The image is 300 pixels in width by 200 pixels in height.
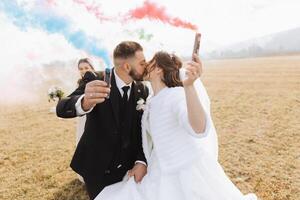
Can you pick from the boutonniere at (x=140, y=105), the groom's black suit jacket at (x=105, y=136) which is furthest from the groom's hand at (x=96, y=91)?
the boutonniere at (x=140, y=105)

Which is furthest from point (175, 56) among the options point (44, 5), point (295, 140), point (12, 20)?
point (12, 20)

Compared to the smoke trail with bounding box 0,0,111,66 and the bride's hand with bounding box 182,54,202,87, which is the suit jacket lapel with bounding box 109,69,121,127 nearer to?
the smoke trail with bounding box 0,0,111,66

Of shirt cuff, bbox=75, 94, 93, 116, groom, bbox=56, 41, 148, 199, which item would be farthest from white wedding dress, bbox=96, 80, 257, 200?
shirt cuff, bbox=75, 94, 93, 116

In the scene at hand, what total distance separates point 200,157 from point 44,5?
12.3ft

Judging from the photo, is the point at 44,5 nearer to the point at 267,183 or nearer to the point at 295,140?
the point at 267,183

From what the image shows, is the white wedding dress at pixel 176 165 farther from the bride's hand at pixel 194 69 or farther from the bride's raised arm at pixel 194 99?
the bride's hand at pixel 194 69

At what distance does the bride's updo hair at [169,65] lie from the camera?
391 centimetres

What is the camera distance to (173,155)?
155 inches

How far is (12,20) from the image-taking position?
9.63 meters

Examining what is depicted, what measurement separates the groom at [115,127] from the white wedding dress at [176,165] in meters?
0.26

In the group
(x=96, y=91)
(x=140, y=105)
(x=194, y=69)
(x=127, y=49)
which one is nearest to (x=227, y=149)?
(x=140, y=105)

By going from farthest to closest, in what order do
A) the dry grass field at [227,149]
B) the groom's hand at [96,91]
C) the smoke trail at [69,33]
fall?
1. the dry grass field at [227,149]
2. the smoke trail at [69,33]
3. the groom's hand at [96,91]

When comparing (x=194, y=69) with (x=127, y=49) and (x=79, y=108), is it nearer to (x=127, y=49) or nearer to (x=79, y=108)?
(x=127, y=49)

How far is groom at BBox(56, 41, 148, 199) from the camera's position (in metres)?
3.99
